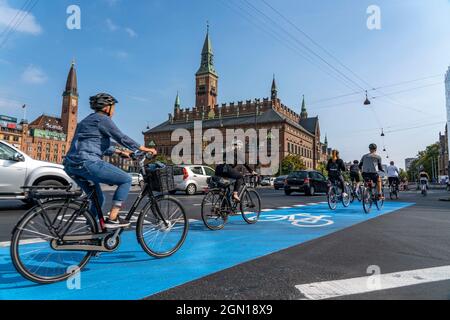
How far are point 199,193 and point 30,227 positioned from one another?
15617 mm

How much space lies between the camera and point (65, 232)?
3.01m

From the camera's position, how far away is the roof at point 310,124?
10806 cm

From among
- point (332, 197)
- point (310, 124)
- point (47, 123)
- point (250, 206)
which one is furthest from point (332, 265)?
point (47, 123)

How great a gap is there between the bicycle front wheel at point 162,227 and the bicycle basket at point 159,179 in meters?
0.17

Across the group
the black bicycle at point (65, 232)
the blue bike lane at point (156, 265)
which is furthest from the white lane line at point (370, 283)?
the black bicycle at point (65, 232)

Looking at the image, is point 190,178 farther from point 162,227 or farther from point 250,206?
point 162,227

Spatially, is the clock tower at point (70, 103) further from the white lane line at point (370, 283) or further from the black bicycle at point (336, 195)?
the white lane line at point (370, 283)

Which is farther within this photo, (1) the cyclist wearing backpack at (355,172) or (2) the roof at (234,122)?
(2) the roof at (234,122)

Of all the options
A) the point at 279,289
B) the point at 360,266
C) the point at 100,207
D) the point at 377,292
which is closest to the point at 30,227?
the point at 100,207

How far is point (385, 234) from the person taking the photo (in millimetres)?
5355

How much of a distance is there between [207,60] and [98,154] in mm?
109611

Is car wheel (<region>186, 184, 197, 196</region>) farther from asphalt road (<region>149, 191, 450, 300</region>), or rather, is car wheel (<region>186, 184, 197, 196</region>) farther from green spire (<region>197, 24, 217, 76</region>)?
green spire (<region>197, 24, 217, 76</region>)

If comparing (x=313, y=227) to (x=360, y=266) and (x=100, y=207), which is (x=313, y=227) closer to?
(x=360, y=266)
